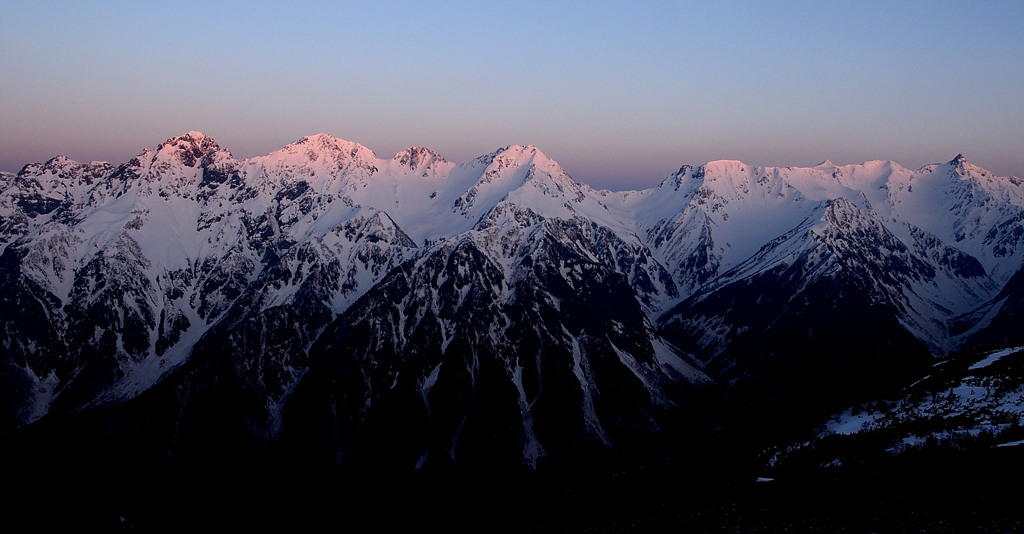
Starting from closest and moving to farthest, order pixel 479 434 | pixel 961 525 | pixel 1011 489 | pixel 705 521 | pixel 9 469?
pixel 961 525
pixel 1011 489
pixel 705 521
pixel 9 469
pixel 479 434

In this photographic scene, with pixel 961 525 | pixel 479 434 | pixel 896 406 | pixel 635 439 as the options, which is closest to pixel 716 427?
pixel 635 439

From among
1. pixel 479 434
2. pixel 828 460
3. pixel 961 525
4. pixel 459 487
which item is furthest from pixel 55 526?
pixel 479 434

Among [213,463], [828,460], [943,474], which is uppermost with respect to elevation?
[943,474]

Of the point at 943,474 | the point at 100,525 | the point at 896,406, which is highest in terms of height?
the point at 943,474

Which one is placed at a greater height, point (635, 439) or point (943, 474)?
point (943, 474)

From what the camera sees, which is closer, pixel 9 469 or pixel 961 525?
pixel 961 525

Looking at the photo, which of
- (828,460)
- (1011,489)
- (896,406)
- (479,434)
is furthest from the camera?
(479,434)

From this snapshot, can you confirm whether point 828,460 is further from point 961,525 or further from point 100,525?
point 100,525

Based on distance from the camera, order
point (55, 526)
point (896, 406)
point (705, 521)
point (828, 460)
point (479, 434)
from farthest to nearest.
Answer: point (479, 434)
point (55, 526)
point (896, 406)
point (828, 460)
point (705, 521)

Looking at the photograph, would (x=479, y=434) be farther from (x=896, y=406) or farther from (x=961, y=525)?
(x=961, y=525)
